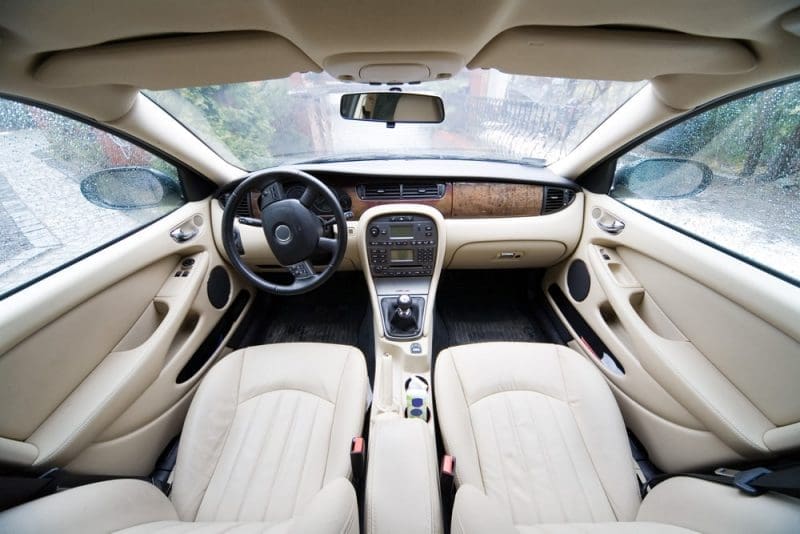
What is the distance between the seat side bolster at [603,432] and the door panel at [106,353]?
1.81m

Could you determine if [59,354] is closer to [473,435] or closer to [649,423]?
[473,435]

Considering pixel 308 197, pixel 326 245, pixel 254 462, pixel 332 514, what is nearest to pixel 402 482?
pixel 332 514

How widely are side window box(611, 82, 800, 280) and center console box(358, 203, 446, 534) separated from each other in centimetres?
117

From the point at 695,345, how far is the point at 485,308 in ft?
4.53

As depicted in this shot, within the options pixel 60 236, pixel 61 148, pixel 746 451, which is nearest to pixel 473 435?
pixel 746 451

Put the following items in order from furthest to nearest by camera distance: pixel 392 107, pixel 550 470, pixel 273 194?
pixel 392 107
pixel 273 194
pixel 550 470

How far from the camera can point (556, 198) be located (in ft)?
6.66

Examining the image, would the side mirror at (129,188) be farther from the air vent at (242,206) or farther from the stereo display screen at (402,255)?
the stereo display screen at (402,255)

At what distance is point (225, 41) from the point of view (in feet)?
2.68

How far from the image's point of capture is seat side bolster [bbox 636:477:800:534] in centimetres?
74

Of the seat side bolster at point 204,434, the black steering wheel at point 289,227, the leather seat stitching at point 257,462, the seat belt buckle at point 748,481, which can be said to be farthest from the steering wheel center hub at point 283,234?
the seat belt buckle at point 748,481

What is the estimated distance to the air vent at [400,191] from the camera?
6.54 ft

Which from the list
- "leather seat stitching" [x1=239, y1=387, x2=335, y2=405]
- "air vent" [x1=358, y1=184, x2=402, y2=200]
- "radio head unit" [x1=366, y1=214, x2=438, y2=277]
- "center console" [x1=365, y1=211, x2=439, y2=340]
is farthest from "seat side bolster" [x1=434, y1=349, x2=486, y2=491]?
"air vent" [x1=358, y1=184, x2=402, y2=200]

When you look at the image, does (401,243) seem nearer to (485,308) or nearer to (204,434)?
(485,308)
